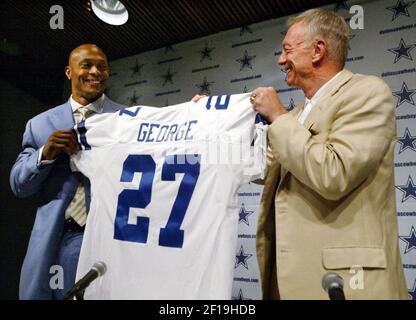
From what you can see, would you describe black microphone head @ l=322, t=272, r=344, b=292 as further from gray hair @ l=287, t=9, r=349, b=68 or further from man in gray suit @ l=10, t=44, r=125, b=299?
man in gray suit @ l=10, t=44, r=125, b=299

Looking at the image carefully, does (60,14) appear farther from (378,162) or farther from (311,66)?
(378,162)

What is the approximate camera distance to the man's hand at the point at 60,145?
47.2 inches

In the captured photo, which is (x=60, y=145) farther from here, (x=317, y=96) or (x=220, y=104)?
(x=317, y=96)

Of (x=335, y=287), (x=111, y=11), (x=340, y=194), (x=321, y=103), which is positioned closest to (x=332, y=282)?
(x=335, y=287)

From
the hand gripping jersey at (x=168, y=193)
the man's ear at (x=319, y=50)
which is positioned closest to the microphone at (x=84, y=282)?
the hand gripping jersey at (x=168, y=193)

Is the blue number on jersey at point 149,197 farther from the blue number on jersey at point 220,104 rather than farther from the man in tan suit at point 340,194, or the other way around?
the man in tan suit at point 340,194

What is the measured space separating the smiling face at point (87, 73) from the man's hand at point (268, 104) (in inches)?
23.2

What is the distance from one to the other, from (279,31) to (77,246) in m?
1.01

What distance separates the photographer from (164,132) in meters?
1.15

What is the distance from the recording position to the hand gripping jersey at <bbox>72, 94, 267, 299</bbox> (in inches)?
39.2

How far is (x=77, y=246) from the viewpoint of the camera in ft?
3.90

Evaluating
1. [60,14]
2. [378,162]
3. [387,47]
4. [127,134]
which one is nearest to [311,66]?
[378,162]

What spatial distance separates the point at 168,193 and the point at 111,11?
0.84m

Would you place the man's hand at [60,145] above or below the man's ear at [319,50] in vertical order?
below
